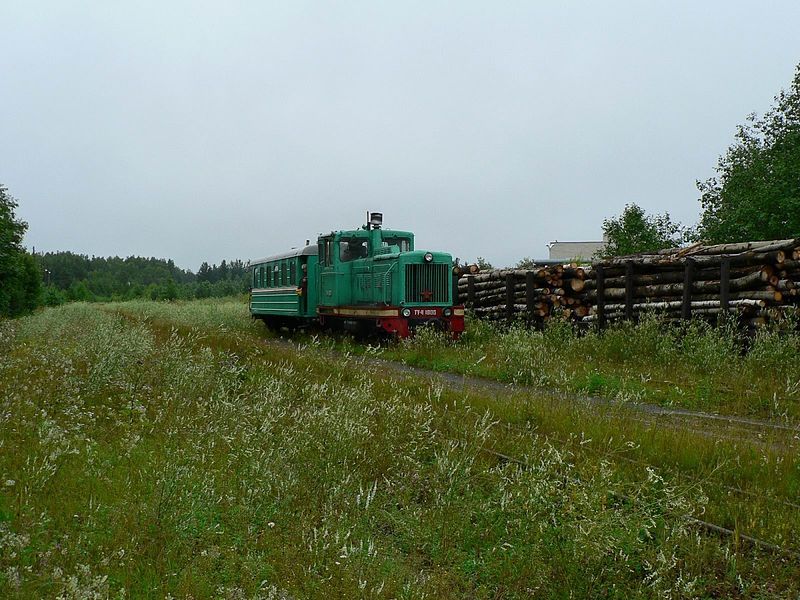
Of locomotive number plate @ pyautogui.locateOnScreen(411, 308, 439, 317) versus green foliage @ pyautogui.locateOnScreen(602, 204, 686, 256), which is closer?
locomotive number plate @ pyautogui.locateOnScreen(411, 308, 439, 317)

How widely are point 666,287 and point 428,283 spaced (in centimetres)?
567

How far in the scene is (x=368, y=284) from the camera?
1789cm

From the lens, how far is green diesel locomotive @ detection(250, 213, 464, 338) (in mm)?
16484

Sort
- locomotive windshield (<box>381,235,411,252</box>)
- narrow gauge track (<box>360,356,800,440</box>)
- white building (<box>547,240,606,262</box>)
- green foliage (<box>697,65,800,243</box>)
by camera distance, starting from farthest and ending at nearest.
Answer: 1. white building (<box>547,240,606,262</box>)
2. green foliage (<box>697,65,800,243</box>)
3. locomotive windshield (<box>381,235,411,252</box>)
4. narrow gauge track (<box>360,356,800,440</box>)

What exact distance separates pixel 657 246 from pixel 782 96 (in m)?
9.90

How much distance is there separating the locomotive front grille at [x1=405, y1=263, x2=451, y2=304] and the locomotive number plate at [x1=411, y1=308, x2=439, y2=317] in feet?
1.45

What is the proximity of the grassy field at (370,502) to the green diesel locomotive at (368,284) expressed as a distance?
825 centimetres

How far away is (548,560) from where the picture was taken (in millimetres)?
4027

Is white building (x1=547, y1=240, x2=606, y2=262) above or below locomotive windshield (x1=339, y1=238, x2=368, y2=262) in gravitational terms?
above

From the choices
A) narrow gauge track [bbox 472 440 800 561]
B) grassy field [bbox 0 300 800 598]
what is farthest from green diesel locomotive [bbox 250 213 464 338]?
narrow gauge track [bbox 472 440 800 561]

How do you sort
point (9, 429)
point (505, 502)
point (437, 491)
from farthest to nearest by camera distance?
point (9, 429)
point (437, 491)
point (505, 502)

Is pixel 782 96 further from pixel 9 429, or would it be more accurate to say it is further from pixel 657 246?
pixel 9 429

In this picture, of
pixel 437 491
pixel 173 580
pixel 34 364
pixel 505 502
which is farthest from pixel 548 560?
pixel 34 364

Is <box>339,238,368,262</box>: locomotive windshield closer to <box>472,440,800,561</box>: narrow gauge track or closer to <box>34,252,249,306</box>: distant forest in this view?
<box>472,440,800,561</box>: narrow gauge track
